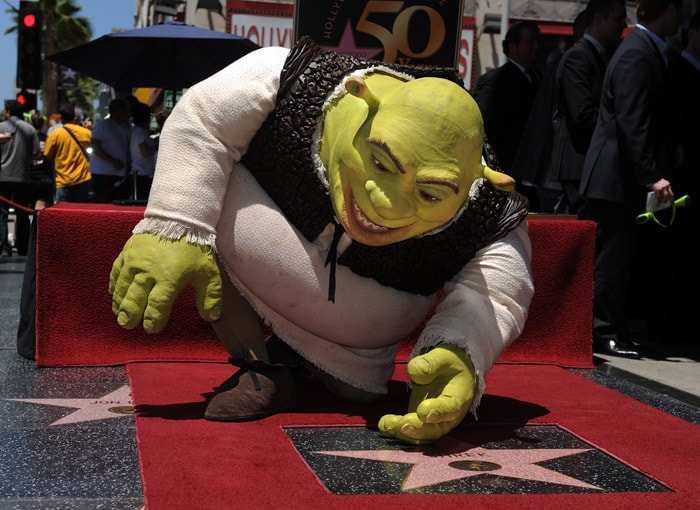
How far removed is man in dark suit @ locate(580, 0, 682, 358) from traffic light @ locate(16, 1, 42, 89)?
8.60m

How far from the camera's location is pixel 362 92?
235cm

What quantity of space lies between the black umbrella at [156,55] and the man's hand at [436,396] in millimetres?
4479

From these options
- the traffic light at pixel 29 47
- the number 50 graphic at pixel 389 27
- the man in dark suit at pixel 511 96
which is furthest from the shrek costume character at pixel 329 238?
the traffic light at pixel 29 47

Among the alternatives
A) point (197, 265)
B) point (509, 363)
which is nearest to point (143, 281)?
point (197, 265)

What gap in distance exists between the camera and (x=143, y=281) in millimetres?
2475

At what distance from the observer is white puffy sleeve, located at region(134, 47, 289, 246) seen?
2.58 meters

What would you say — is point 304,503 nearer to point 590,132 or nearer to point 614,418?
point 614,418

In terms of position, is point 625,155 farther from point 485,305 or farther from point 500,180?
point 500,180

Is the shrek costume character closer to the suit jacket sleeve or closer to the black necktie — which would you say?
the suit jacket sleeve

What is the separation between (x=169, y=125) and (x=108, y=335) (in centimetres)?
117

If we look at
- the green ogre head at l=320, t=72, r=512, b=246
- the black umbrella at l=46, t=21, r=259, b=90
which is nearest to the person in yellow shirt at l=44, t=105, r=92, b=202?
the black umbrella at l=46, t=21, r=259, b=90

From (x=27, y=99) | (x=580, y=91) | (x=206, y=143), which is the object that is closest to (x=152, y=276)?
(x=206, y=143)

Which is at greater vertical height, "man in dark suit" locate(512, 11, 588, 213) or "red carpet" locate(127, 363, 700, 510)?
"man in dark suit" locate(512, 11, 588, 213)

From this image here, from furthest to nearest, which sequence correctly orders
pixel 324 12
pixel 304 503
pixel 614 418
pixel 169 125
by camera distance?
pixel 324 12 < pixel 614 418 < pixel 169 125 < pixel 304 503
